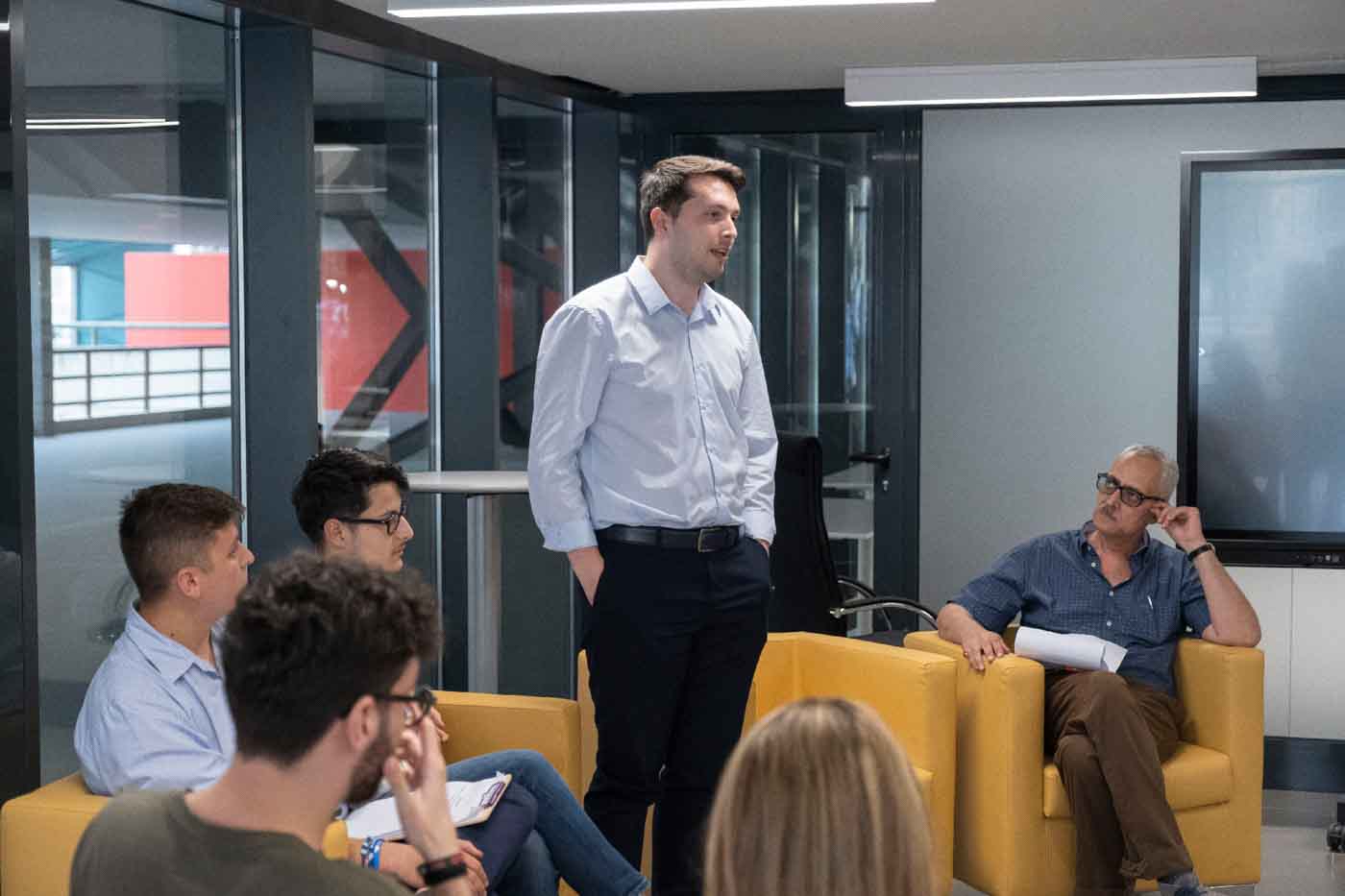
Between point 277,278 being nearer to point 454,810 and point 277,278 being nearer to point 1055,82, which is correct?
point 454,810

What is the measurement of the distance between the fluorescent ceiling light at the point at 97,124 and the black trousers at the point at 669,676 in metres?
1.72

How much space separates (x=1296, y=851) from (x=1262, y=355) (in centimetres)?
171

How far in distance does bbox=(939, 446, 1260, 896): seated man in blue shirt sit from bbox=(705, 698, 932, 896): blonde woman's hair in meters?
2.72

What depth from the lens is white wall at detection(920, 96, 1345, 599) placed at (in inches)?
250

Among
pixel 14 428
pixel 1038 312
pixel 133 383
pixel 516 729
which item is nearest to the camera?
pixel 14 428

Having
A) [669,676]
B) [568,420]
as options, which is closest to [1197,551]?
[669,676]

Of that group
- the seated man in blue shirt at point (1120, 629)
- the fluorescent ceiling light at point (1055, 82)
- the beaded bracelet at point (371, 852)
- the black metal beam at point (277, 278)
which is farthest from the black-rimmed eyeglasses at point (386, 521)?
the fluorescent ceiling light at point (1055, 82)

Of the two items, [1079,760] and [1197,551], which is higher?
[1197,551]

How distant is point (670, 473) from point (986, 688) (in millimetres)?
1181

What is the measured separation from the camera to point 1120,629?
14.6 ft

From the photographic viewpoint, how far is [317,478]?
352 centimetres

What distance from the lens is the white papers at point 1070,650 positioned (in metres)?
4.29

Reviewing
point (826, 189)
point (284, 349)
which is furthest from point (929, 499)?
point (284, 349)

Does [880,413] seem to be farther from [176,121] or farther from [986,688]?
[176,121]
